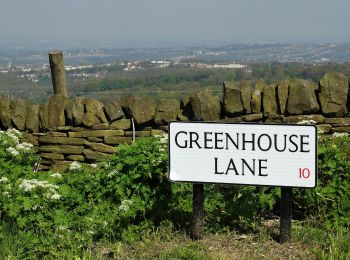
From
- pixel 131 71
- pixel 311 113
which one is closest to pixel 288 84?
pixel 311 113

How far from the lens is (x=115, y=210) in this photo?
5363mm

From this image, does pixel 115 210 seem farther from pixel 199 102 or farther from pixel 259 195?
pixel 199 102

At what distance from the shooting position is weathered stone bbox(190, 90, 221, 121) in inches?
327

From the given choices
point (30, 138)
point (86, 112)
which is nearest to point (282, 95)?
point (86, 112)

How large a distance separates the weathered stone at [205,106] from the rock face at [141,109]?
66cm

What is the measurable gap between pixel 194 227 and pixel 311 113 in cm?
394

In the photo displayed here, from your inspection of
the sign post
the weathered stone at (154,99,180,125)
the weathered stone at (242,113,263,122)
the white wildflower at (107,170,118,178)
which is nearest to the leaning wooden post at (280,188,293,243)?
the sign post

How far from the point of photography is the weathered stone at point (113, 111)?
871cm

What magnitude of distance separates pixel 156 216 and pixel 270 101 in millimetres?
3560

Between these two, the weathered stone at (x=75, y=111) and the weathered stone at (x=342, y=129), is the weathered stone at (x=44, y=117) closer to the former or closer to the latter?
the weathered stone at (x=75, y=111)

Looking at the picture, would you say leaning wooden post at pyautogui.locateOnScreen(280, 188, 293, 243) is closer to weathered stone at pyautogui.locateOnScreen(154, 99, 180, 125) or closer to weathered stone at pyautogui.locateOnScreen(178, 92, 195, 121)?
weathered stone at pyautogui.locateOnScreen(178, 92, 195, 121)

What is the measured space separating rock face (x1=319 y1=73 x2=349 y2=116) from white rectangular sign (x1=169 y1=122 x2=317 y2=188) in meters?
3.76

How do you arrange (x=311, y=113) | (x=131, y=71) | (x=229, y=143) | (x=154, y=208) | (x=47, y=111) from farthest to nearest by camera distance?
(x=131, y=71)
(x=47, y=111)
(x=311, y=113)
(x=154, y=208)
(x=229, y=143)

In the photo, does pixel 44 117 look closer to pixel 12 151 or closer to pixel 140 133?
pixel 140 133
